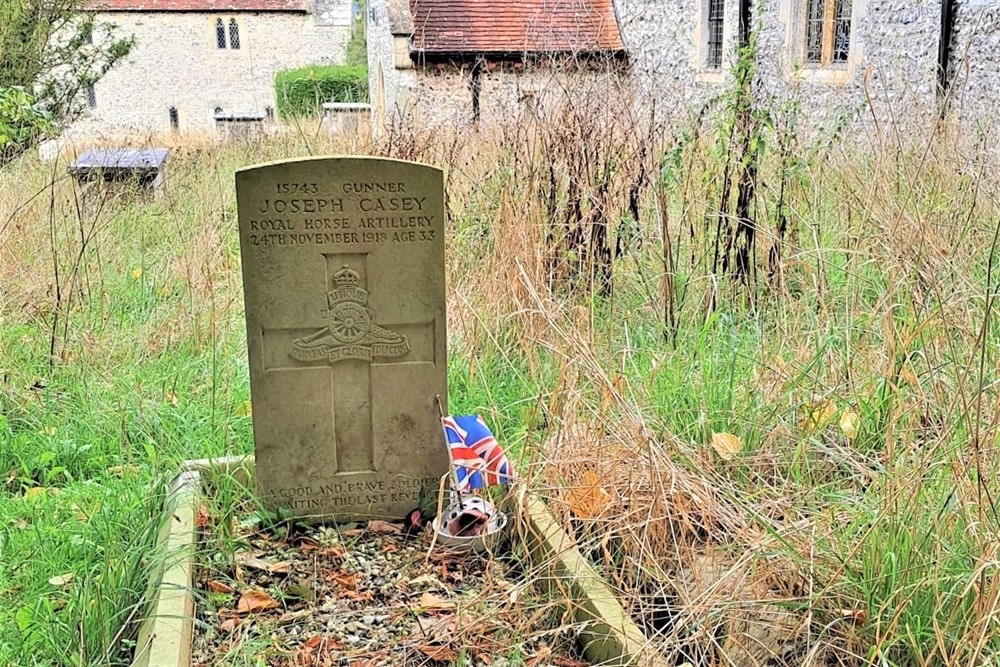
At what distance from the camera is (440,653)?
2.32 m

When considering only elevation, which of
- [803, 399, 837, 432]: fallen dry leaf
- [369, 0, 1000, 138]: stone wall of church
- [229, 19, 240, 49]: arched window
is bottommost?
[803, 399, 837, 432]: fallen dry leaf

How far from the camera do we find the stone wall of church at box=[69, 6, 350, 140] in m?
35.6

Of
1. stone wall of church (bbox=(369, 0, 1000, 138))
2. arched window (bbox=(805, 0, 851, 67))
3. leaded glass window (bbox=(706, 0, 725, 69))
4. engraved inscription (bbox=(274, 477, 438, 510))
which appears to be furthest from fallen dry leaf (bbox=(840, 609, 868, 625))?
leaded glass window (bbox=(706, 0, 725, 69))

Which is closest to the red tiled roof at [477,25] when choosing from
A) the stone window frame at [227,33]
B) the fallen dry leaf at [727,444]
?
the fallen dry leaf at [727,444]

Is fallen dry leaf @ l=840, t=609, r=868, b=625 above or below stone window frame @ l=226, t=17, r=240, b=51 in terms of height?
below

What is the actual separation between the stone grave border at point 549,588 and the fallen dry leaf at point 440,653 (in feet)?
1.05

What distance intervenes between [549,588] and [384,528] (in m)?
0.78

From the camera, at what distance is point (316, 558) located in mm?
2826

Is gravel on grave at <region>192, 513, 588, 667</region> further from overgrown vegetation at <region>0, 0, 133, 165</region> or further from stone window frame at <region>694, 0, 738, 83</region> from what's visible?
stone window frame at <region>694, 0, 738, 83</region>

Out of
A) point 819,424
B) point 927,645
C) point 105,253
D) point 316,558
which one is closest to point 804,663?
point 927,645

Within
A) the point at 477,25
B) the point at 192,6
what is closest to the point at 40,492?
the point at 477,25

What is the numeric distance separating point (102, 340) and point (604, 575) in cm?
320

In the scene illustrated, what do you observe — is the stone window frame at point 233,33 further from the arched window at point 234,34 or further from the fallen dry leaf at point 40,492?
the fallen dry leaf at point 40,492

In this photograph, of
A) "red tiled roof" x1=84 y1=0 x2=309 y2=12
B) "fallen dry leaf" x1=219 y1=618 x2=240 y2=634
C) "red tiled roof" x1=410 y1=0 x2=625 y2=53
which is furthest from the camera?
"red tiled roof" x1=84 y1=0 x2=309 y2=12
